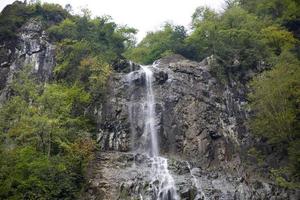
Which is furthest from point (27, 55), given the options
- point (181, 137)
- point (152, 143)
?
point (181, 137)

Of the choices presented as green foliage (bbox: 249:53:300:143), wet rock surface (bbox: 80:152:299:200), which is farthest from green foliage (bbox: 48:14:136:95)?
green foliage (bbox: 249:53:300:143)

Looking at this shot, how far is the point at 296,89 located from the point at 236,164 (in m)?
6.70

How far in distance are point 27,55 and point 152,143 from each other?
15197 mm

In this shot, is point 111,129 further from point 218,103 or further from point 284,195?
point 284,195

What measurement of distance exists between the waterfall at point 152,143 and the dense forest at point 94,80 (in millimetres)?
3103

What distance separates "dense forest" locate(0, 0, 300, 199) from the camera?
21.6 m

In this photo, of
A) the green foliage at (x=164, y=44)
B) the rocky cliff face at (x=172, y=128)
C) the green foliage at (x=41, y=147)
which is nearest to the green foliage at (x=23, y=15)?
the rocky cliff face at (x=172, y=128)

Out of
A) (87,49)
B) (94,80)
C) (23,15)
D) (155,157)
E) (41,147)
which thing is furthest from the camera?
(23,15)

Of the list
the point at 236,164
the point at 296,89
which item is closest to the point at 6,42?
the point at 236,164

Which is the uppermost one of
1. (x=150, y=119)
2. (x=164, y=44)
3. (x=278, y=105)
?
(x=164, y=44)

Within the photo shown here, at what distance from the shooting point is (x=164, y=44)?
41094mm

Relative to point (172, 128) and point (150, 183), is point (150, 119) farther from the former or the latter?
point (150, 183)

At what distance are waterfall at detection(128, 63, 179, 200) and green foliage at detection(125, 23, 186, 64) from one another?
26.4 feet

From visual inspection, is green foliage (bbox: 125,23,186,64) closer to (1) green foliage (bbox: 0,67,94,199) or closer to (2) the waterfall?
(2) the waterfall
